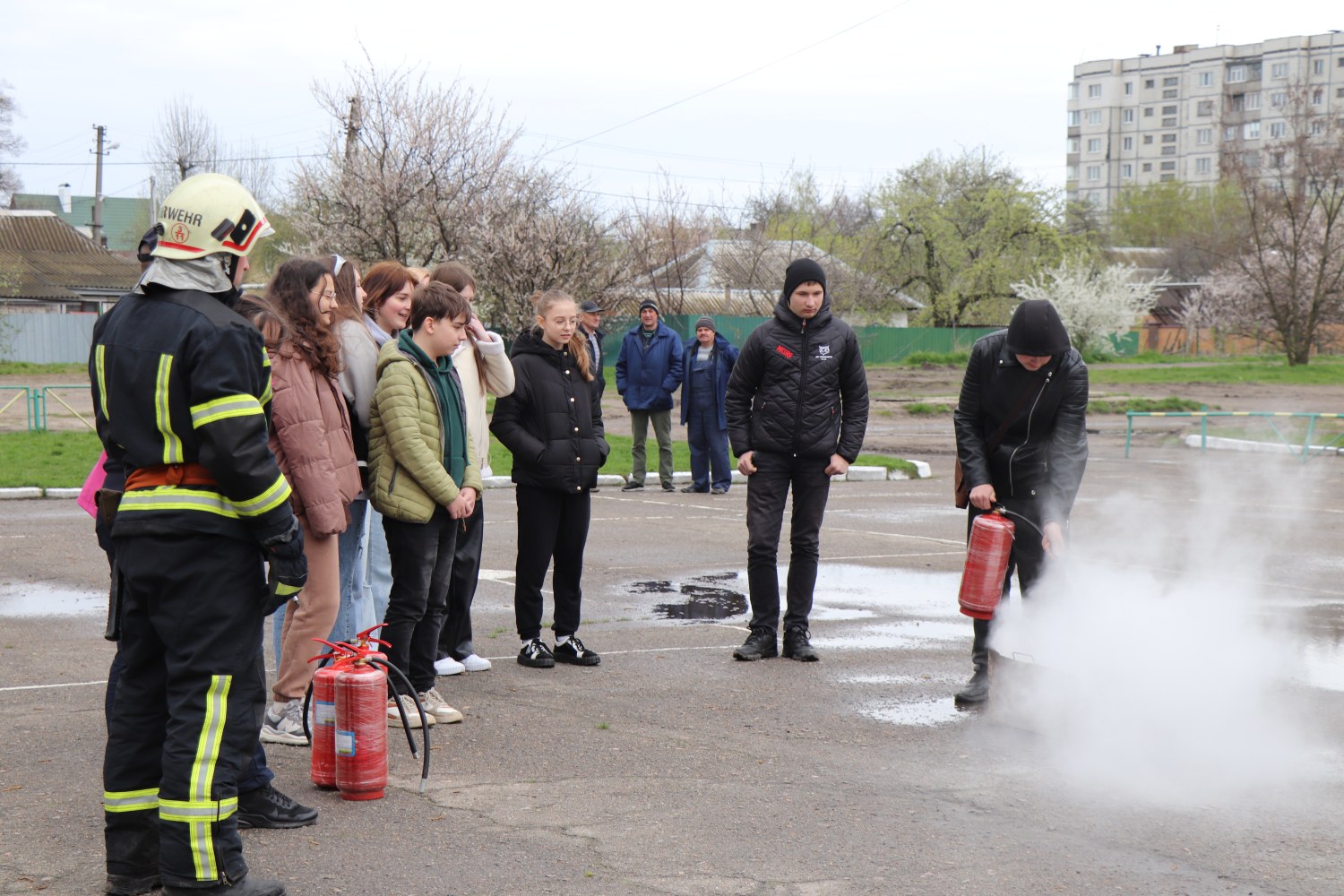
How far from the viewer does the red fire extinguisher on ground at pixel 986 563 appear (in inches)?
252

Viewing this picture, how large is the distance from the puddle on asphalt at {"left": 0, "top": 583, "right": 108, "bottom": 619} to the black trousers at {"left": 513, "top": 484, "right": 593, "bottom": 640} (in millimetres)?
3106

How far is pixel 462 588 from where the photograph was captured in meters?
7.02

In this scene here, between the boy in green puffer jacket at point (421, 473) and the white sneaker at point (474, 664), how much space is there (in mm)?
934

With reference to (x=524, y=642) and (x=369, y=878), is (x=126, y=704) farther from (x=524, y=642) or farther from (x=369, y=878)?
(x=524, y=642)

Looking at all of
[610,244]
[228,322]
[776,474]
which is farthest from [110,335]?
[610,244]

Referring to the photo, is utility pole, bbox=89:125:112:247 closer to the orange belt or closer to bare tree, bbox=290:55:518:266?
bare tree, bbox=290:55:518:266

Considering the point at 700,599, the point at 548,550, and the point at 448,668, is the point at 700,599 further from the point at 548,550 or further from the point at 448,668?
the point at 448,668

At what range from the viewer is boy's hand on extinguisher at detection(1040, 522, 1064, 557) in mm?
6547

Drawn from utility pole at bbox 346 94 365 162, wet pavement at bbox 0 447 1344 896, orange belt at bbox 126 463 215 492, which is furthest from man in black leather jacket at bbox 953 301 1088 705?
utility pole at bbox 346 94 365 162

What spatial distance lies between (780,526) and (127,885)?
4484 millimetres

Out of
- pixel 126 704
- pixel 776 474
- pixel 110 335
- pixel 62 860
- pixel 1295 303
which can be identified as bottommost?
pixel 62 860

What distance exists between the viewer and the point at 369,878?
420cm

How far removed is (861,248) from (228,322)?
61205 mm

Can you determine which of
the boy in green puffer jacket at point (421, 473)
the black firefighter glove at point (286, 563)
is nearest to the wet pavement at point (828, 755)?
the boy in green puffer jacket at point (421, 473)
